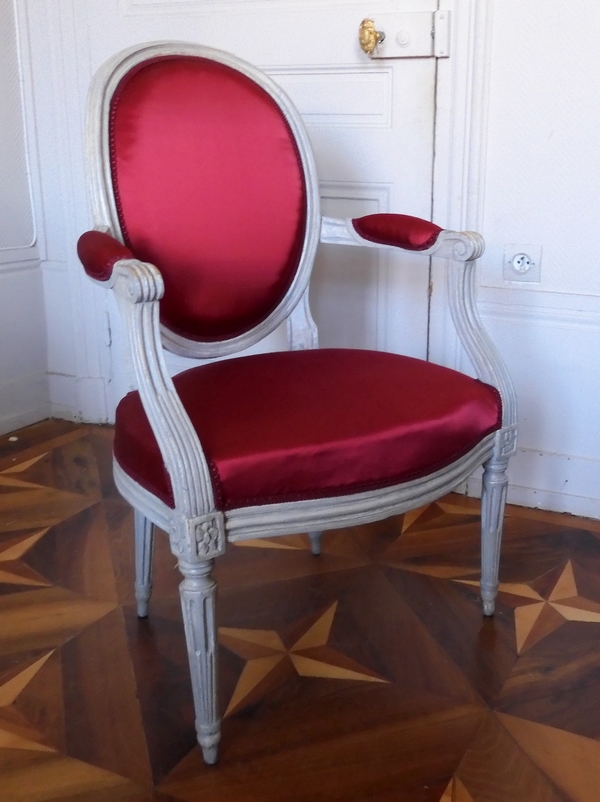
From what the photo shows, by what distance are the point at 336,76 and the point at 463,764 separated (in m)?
1.47

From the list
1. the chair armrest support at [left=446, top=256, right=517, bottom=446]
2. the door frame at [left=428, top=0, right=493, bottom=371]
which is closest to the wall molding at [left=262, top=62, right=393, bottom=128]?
the door frame at [left=428, top=0, right=493, bottom=371]

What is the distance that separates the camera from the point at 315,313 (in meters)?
2.00

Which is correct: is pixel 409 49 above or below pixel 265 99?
above

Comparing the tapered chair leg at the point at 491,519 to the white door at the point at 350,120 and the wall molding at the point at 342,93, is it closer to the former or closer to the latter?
the white door at the point at 350,120

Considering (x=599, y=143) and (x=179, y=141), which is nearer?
(x=179, y=141)

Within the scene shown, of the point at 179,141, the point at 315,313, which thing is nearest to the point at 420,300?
the point at 315,313

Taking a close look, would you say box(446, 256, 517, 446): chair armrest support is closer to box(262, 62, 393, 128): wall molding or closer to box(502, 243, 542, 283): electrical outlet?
box(502, 243, 542, 283): electrical outlet

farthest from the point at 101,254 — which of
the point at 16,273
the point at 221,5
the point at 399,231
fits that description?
the point at 16,273

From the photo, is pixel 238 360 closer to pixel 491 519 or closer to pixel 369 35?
pixel 491 519

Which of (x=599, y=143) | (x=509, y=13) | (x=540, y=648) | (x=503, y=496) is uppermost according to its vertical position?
(x=509, y=13)

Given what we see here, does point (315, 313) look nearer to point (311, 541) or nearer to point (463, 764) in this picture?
point (311, 541)

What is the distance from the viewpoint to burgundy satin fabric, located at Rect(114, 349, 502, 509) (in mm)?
966

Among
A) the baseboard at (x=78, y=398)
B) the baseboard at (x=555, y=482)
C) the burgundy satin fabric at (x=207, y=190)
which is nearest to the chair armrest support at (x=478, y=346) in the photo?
the burgundy satin fabric at (x=207, y=190)

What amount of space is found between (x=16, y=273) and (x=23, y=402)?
0.39 m
